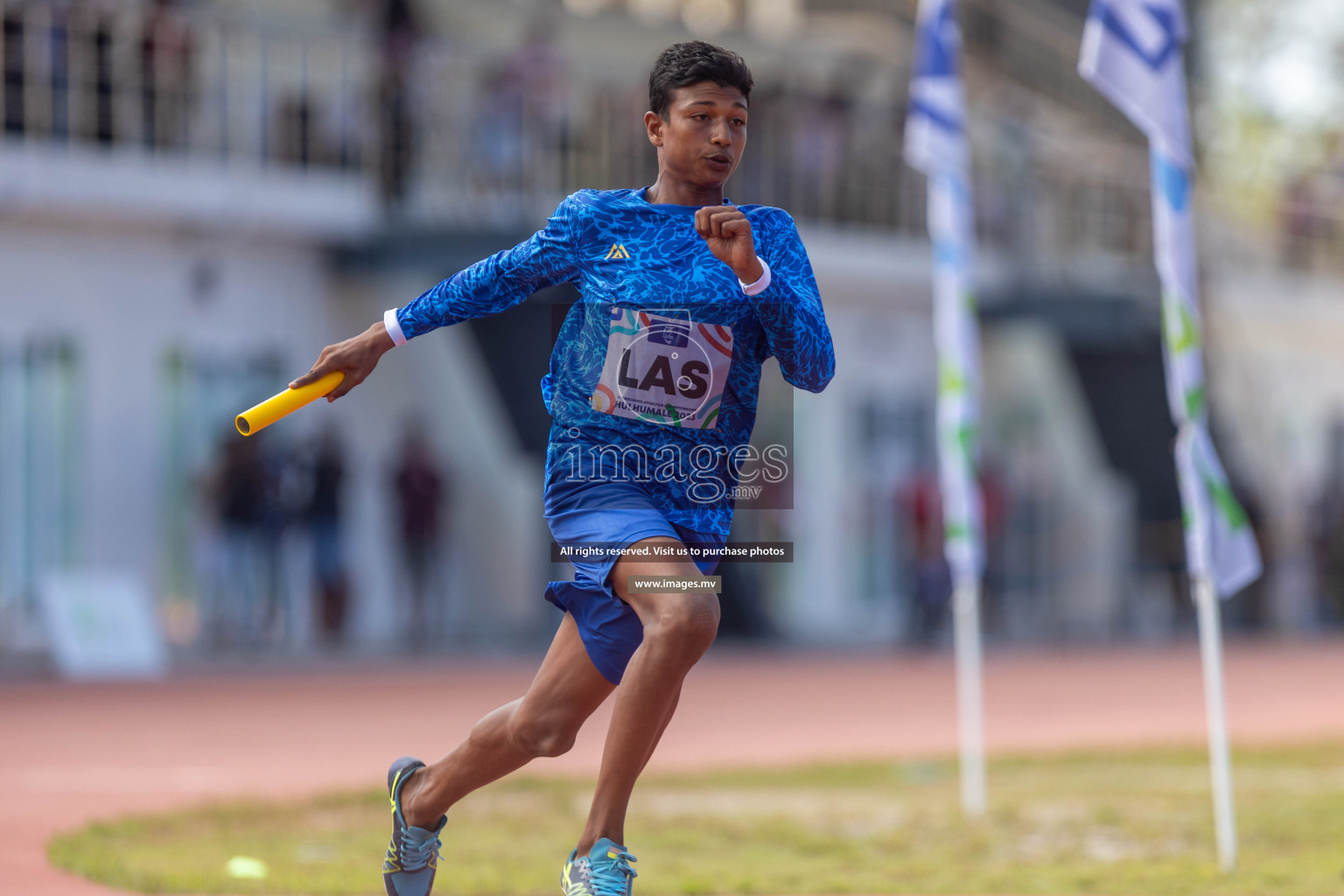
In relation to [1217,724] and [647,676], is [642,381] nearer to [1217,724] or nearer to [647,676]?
[647,676]

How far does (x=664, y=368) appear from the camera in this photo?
4551mm

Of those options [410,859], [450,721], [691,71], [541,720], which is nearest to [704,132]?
[691,71]

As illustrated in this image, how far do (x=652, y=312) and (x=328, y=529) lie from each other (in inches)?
590

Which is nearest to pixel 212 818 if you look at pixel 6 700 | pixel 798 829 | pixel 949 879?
pixel 798 829

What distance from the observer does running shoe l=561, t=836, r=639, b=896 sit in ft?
14.5

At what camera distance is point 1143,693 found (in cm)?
1706

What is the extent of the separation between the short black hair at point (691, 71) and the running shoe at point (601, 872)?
1697 millimetres

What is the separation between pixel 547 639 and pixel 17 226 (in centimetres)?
671

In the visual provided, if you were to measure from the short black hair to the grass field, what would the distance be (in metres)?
2.77

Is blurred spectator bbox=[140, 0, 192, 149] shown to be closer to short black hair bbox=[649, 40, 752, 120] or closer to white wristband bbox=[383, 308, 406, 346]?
white wristband bbox=[383, 308, 406, 346]

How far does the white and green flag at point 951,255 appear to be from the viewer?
9.31 meters

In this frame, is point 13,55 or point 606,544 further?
point 13,55

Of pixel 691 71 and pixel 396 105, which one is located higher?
pixel 396 105

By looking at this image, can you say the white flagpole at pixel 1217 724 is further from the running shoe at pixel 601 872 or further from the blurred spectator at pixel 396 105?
the blurred spectator at pixel 396 105
